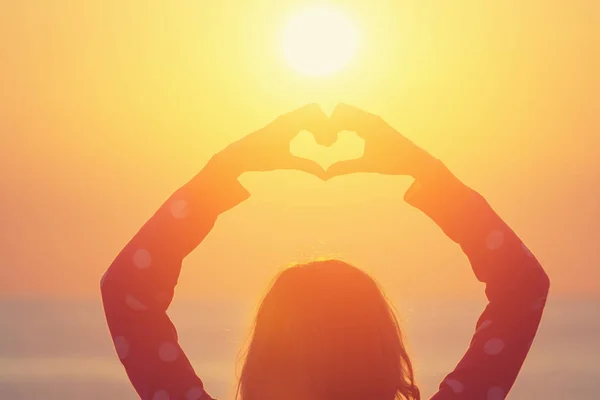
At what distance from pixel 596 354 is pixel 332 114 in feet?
102

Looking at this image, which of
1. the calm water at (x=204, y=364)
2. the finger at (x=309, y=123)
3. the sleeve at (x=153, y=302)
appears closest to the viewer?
the sleeve at (x=153, y=302)

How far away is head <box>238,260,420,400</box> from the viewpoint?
3.21 m

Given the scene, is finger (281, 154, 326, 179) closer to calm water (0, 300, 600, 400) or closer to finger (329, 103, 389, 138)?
finger (329, 103, 389, 138)

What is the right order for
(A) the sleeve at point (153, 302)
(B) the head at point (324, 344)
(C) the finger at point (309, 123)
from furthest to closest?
(C) the finger at point (309, 123) → (A) the sleeve at point (153, 302) → (B) the head at point (324, 344)

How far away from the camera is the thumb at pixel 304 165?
353 centimetres

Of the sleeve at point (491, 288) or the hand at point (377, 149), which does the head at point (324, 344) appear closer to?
the sleeve at point (491, 288)

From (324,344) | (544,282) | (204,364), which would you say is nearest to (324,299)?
(324,344)

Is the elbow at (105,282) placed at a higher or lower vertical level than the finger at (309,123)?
lower

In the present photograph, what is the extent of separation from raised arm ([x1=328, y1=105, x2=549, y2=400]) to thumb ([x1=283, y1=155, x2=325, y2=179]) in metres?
0.03

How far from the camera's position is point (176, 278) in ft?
11.4

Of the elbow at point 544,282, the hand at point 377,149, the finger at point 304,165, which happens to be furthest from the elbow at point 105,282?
the elbow at point 544,282

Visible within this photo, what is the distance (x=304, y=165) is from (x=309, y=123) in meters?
0.13

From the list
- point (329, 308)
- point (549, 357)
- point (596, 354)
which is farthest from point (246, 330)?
point (596, 354)

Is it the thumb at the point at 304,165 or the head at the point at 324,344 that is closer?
the head at the point at 324,344
